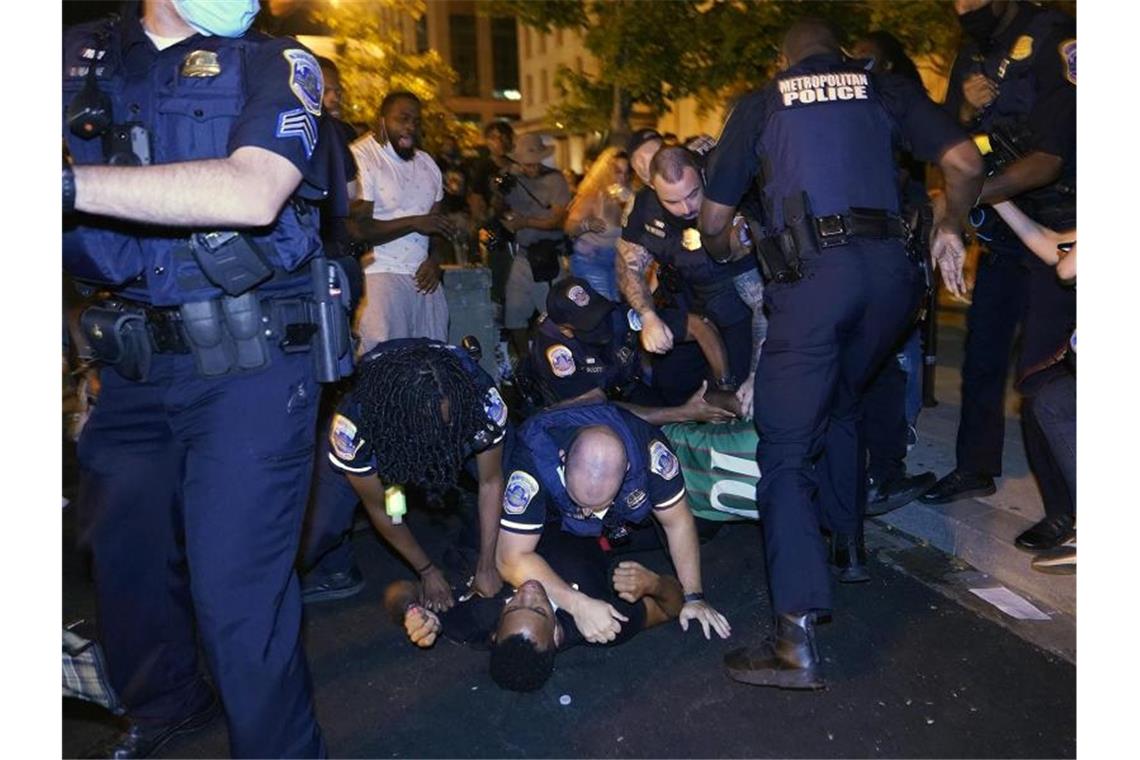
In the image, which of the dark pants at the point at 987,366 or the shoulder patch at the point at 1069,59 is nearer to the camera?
the shoulder patch at the point at 1069,59

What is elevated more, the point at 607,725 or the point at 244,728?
the point at 244,728

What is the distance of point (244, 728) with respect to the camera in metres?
2.10

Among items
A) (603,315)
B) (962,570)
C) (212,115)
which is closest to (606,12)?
(603,315)

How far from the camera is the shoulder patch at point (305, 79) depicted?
2.03 meters

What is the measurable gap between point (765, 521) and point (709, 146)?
2.52 m

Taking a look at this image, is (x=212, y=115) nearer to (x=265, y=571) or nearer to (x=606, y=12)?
(x=265, y=571)

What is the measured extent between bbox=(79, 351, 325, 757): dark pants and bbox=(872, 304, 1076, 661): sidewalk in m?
2.24

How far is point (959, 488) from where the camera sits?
4004mm

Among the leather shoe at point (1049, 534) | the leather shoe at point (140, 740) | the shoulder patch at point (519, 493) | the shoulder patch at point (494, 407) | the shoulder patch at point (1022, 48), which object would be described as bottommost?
the leather shoe at point (140, 740)

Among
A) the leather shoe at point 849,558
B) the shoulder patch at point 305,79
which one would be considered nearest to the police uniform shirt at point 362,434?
the shoulder patch at point 305,79

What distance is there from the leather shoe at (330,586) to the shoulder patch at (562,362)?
119 cm

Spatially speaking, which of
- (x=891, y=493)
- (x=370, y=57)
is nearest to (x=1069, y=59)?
(x=891, y=493)

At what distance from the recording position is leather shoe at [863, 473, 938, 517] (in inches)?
156

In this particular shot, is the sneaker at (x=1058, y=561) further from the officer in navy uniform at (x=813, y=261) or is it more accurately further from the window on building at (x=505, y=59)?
the window on building at (x=505, y=59)
